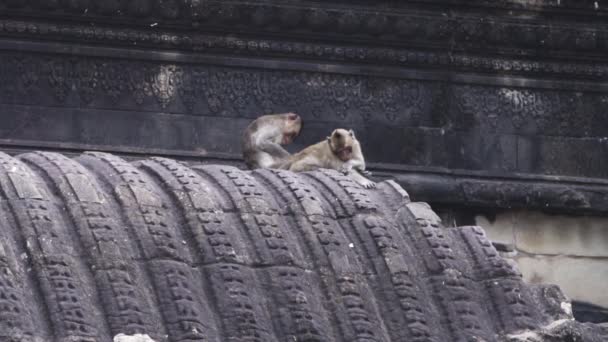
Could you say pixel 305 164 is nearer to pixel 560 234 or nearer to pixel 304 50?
pixel 304 50

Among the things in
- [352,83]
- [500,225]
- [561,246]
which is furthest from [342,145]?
[561,246]

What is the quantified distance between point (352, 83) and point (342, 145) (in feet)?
11.6

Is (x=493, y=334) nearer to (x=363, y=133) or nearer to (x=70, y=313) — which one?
(x=70, y=313)

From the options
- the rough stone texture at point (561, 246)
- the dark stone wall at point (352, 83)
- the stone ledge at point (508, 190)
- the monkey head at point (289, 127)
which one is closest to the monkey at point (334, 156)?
the monkey head at point (289, 127)

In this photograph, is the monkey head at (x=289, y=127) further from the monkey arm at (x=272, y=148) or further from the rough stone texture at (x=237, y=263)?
the rough stone texture at (x=237, y=263)

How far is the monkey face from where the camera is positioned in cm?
1180

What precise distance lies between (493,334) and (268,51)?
7.95 metres

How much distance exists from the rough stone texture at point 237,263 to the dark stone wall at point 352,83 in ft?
22.7

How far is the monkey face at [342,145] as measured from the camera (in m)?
11.8

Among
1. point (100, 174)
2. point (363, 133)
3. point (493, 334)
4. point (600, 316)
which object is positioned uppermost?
point (100, 174)

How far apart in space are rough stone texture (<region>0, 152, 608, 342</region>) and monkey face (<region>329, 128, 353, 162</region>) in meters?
3.93

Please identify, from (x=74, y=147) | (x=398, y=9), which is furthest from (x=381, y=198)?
(x=398, y=9)

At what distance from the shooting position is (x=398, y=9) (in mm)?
15359

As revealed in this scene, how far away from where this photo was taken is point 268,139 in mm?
13141
